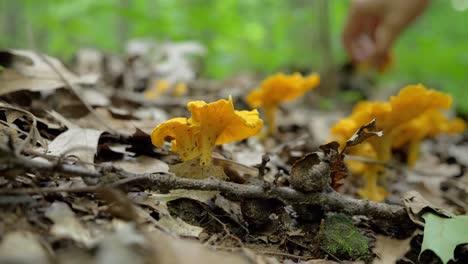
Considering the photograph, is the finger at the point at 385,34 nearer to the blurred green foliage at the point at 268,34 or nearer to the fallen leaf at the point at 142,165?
the blurred green foliage at the point at 268,34

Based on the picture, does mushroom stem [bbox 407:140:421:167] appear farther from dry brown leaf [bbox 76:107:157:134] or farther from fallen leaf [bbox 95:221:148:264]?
fallen leaf [bbox 95:221:148:264]

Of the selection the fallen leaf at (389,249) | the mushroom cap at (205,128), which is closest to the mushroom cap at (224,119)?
the mushroom cap at (205,128)

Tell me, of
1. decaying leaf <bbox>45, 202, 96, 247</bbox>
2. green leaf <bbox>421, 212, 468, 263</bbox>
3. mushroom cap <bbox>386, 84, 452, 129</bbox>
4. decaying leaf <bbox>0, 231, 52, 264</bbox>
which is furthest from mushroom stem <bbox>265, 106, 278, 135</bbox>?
decaying leaf <bbox>0, 231, 52, 264</bbox>

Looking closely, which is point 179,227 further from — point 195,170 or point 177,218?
point 195,170

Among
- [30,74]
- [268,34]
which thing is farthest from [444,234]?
[268,34]

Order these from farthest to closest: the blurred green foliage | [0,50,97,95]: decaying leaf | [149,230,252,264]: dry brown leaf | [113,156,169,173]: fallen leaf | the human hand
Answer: the blurred green foliage → the human hand → [0,50,97,95]: decaying leaf → [113,156,169,173]: fallen leaf → [149,230,252,264]: dry brown leaf

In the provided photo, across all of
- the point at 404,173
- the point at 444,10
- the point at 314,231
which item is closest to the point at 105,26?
the point at 444,10

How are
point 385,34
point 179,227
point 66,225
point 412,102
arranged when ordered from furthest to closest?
1. point 385,34
2. point 412,102
3. point 179,227
4. point 66,225
